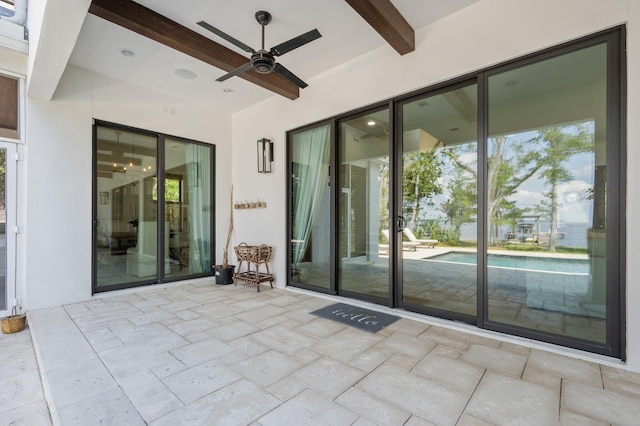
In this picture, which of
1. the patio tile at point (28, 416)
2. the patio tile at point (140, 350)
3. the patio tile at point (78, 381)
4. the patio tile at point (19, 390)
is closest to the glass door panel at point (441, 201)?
the patio tile at point (140, 350)

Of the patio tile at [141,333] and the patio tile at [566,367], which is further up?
the patio tile at [566,367]

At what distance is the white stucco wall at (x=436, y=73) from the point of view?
2.27 m

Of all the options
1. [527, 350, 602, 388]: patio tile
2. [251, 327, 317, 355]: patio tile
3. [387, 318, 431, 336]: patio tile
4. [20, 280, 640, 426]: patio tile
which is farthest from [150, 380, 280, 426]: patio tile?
[527, 350, 602, 388]: patio tile

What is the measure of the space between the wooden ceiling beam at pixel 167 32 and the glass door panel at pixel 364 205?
1543mm

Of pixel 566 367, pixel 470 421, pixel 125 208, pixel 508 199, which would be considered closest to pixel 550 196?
pixel 508 199

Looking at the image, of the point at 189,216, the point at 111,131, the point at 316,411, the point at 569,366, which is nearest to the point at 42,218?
the point at 111,131

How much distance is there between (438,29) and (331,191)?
88.8 inches

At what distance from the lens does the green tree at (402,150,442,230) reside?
133 inches

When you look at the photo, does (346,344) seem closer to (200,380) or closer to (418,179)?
(200,380)

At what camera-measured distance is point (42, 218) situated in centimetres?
378

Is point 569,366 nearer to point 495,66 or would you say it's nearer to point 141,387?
point 495,66

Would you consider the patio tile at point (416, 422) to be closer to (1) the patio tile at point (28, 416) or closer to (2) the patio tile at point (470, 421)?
(2) the patio tile at point (470, 421)

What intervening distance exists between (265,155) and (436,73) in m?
2.91

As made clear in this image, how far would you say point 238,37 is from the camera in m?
3.51
